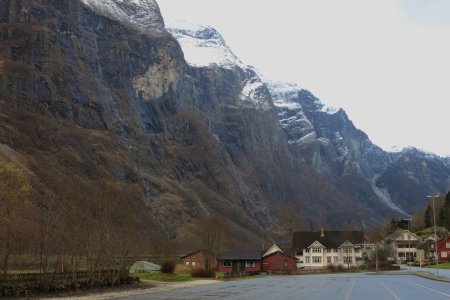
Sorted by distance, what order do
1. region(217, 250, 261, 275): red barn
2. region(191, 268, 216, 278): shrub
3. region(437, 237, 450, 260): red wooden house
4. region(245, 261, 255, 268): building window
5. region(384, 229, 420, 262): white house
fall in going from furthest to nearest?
1. region(384, 229, 420, 262): white house
2. region(437, 237, 450, 260): red wooden house
3. region(245, 261, 255, 268): building window
4. region(217, 250, 261, 275): red barn
5. region(191, 268, 216, 278): shrub

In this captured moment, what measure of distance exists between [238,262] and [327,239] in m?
48.7

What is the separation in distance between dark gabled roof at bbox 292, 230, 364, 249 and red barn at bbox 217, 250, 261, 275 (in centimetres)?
3996

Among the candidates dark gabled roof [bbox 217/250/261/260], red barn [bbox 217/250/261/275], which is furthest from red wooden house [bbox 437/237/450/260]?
dark gabled roof [bbox 217/250/261/260]

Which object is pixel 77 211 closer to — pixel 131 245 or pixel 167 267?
pixel 131 245

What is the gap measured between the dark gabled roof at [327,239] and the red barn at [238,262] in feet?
131

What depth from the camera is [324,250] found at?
521 ft

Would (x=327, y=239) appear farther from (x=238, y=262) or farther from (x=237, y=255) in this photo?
(x=238, y=262)

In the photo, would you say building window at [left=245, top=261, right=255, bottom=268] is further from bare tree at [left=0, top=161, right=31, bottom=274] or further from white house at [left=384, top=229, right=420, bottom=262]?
white house at [left=384, top=229, right=420, bottom=262]

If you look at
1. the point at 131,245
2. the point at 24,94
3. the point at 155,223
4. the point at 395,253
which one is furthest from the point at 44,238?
the point at 24,94

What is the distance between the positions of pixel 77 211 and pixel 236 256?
63.8m

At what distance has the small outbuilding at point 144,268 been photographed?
8919 centimetres

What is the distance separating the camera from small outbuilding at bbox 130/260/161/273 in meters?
89.2

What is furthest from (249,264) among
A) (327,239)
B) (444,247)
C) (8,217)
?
(8,217)

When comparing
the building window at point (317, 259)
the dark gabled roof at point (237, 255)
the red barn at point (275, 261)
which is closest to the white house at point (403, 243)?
the building window at point (317, 259)
